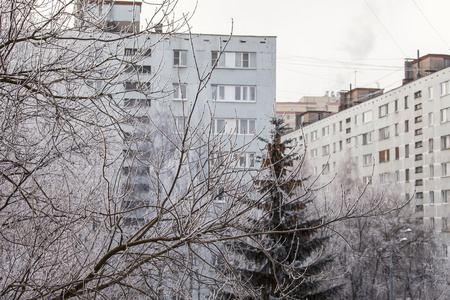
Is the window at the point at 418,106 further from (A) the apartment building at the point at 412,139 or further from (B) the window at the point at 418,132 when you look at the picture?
(B) the window at the point at 418,132

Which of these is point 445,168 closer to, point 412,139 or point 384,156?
point 412,139

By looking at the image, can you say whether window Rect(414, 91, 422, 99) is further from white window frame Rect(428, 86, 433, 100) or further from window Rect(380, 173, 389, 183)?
window Rect(380, 173, 389, 183)

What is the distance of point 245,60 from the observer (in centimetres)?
3744

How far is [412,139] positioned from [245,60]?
55.2 ft

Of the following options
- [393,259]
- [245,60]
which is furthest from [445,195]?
[245,60]

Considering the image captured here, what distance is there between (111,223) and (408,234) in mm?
35253

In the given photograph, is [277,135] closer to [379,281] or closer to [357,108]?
[379,281]

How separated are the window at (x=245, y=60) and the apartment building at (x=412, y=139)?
6021 millimetres

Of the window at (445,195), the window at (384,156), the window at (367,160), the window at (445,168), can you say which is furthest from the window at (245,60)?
the window at (367,160)

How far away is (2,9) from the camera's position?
5.55m

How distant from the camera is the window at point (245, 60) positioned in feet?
123

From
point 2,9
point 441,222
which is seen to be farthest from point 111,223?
point 441,222

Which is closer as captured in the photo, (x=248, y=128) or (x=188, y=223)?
(x=188, y=223)

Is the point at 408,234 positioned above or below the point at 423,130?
below
